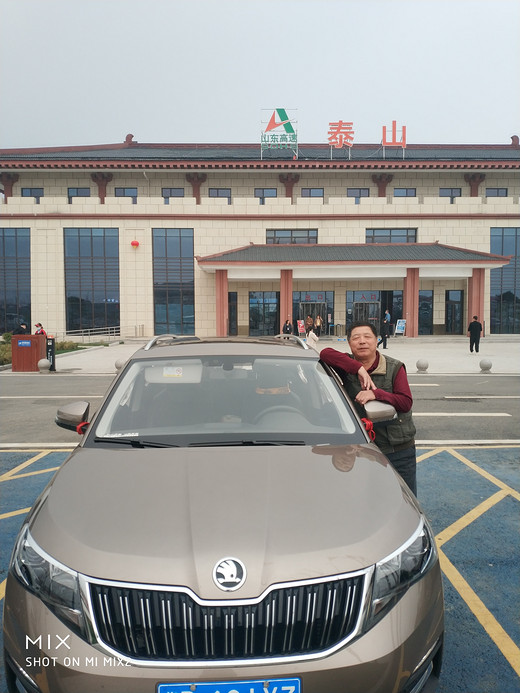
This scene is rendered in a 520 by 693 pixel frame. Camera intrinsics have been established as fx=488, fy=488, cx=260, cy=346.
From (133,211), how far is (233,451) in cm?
3601

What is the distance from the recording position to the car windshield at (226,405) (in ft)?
9.48

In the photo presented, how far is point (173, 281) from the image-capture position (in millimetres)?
36594

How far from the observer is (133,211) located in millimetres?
35844

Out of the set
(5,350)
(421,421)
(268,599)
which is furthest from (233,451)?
(5,350)

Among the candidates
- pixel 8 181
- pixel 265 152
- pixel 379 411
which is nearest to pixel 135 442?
pixel 379 411

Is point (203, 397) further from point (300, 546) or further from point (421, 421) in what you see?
point (421, 421)

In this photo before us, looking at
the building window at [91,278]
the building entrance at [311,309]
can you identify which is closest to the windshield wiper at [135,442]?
the building entrance at [311,309]

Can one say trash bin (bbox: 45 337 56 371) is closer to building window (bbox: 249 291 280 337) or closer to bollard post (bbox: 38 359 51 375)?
bollard post (bbox: 38 359 51 375)

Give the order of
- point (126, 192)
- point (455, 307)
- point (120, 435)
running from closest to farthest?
point (120, 435) < point (455, 307) < point (126, 192)

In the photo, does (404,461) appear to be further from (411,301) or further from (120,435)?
(411,301)

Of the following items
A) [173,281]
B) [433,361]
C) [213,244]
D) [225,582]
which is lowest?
[433,361]

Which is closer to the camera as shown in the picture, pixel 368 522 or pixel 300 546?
pixel 300 546

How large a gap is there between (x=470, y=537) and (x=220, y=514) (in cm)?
289

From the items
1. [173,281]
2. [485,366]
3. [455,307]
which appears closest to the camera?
[485,366]
